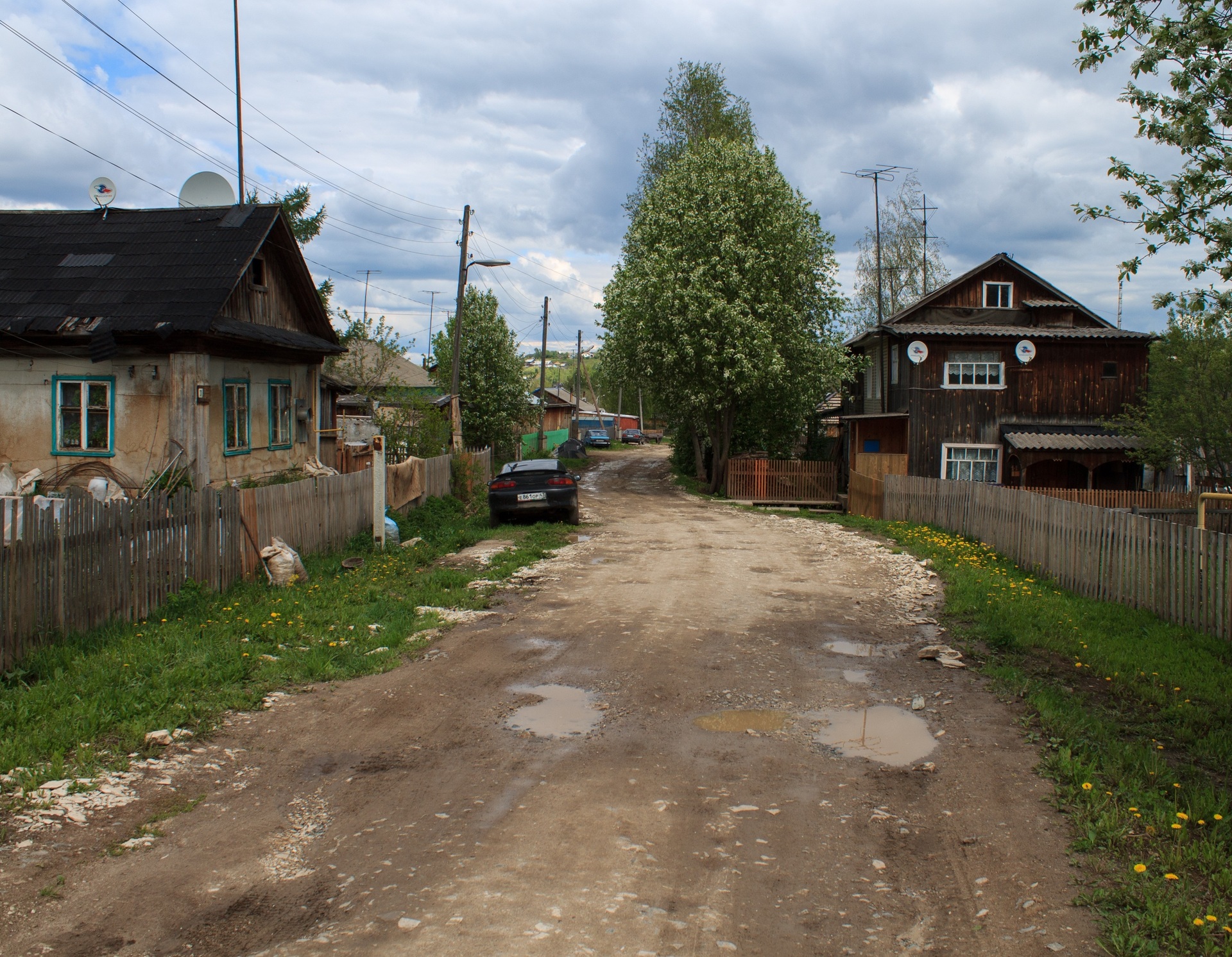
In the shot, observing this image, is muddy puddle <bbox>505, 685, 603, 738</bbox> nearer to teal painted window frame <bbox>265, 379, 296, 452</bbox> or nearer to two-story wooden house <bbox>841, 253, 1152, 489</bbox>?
teal painted window frame <bbox>265, 379, 296, 452</bbox>

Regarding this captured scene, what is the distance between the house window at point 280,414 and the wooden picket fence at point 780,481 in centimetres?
1656

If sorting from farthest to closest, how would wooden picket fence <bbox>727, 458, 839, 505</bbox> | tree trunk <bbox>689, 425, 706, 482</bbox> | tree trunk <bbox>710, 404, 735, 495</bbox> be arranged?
1. tree trunk <bbox>689, 425, 706, 482</bbox>
2. tree trunk <bbox>710, 404, 735, 495</bbox>
3. wooden picket fence <bbox>727, 458, 839, 505</bbox>

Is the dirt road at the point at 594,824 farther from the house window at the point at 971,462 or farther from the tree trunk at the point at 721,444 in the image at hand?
the tree trunk at the point at 721,444

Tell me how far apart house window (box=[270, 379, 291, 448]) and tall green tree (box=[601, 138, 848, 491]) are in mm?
13576

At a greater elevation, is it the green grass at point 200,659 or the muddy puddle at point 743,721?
the green grass at point 200,659

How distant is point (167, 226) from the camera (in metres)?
16.5

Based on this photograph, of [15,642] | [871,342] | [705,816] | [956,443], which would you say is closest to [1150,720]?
[705,816]

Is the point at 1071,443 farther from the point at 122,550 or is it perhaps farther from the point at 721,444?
the point at 122,550

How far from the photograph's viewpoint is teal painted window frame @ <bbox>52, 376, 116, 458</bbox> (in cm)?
1441

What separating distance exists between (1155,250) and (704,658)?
579cm

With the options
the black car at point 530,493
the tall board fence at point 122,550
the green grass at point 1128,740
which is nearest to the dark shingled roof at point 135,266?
the tall board fence at point 122,550

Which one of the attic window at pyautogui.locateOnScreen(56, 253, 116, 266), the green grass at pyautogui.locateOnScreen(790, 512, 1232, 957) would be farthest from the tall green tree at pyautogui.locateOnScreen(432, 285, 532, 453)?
the green grass at pyautogui.locateOnScreen(790, 512, 1232, 957)

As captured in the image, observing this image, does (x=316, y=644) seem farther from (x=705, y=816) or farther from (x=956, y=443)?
(x=956, y=443)

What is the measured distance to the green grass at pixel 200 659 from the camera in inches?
231
